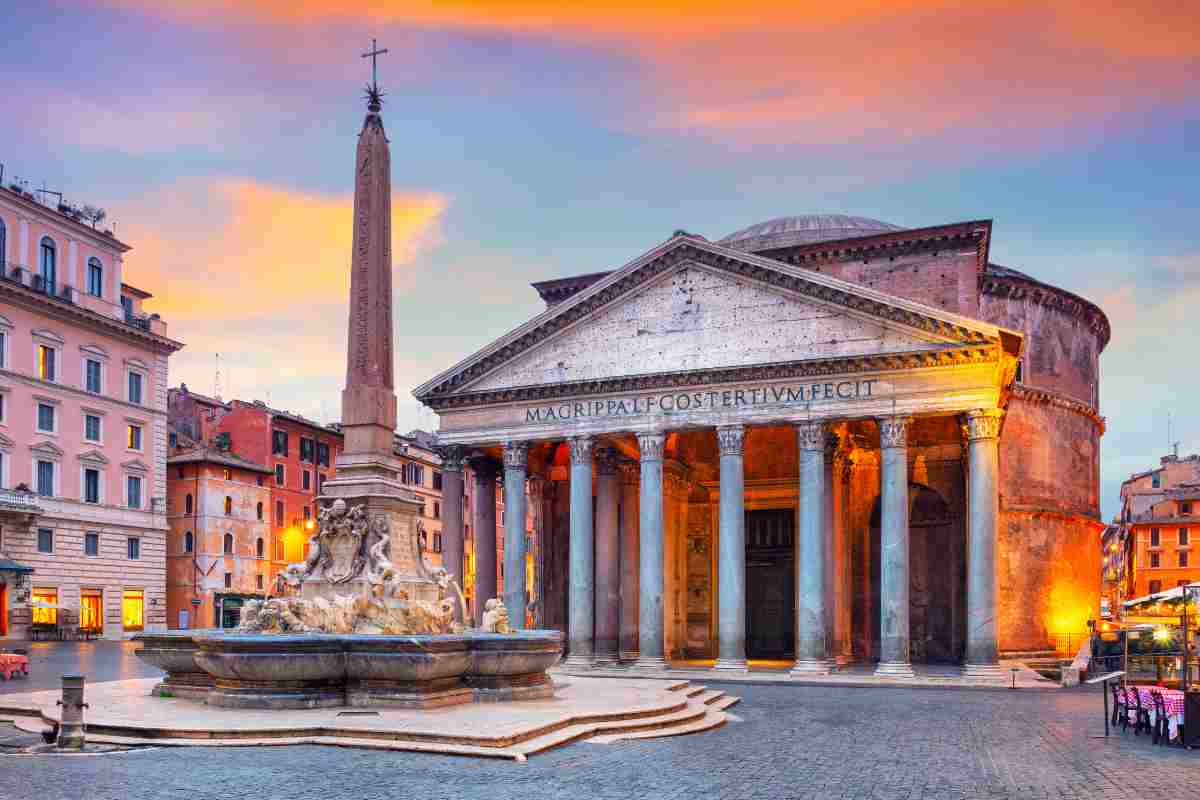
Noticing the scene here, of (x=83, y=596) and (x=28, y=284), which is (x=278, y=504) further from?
(x=28, y=284)

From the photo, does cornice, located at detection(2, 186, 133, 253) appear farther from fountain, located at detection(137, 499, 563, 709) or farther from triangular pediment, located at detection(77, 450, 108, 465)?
fountain, located at detection(137, 499, 563, 709)

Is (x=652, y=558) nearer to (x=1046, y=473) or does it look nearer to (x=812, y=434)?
(x=812, y=434)

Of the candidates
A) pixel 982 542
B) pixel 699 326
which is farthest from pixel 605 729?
pixel 699 326

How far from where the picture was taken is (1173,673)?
81.8 ft

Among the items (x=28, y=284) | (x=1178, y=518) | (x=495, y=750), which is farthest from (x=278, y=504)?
(x=1178, y=518)

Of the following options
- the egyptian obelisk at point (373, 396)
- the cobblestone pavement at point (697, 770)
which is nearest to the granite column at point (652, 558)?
the cobblestone pavement at point (697, 770)

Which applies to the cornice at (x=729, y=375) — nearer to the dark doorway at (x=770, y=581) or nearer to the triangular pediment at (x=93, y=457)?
the dark doorway at (x=770, y=581)

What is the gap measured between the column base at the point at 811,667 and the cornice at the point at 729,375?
7.13m

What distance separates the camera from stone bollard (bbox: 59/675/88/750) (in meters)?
12.6

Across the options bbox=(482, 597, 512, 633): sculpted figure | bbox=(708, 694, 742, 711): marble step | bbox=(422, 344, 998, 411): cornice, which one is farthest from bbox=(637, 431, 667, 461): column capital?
bbox=(482, 597, 512, 633): sculpted figure

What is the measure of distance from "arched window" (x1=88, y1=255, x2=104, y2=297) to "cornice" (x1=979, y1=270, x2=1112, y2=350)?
31331 mm

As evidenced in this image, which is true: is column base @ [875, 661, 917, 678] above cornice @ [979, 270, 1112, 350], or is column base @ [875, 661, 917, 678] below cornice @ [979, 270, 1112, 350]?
below

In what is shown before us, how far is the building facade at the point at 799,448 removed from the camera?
2927 cm

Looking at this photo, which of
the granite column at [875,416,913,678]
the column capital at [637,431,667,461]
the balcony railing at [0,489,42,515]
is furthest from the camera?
the balcony railing at [0,489,42,515]
